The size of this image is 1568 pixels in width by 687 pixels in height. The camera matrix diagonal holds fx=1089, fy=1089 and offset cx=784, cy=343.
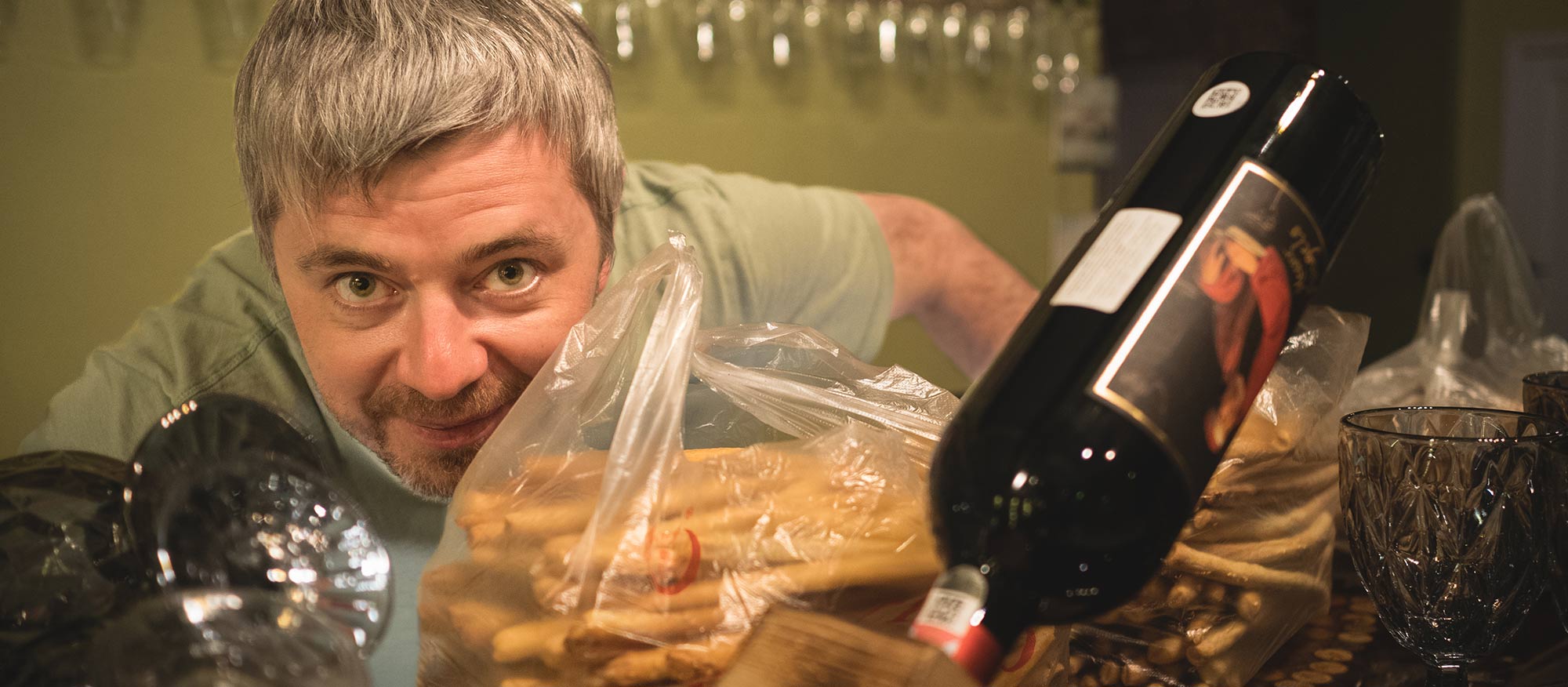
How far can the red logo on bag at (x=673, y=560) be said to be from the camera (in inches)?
18.1

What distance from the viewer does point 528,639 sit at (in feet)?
1.53

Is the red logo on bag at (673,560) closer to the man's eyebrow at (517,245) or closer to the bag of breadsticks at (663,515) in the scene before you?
the bag of breadsticks at (663,515)

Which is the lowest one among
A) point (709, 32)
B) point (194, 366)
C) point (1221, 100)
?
point (194, 366)

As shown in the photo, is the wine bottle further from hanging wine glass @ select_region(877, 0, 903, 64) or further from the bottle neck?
hanging wine glass @ select_region(877, 0, 903, 64)

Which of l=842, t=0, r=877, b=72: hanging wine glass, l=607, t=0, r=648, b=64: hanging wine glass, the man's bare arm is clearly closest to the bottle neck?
the man's bare arm

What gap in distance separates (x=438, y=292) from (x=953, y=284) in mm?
1101

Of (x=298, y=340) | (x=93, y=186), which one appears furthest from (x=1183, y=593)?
(x=93, y=186)

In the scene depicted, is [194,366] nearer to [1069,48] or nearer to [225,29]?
[225,29]

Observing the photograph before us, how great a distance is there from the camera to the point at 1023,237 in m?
2.71

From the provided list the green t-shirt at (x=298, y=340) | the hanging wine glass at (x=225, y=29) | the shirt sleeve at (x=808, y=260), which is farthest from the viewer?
the hanging wine glass at (x=225, y=29)

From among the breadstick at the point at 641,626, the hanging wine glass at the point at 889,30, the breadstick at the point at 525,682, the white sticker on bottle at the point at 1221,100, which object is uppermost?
the white sticker on bottle at the point at 1221,100

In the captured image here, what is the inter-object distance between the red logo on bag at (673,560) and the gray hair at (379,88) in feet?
1.31

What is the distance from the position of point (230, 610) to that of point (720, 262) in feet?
3.61

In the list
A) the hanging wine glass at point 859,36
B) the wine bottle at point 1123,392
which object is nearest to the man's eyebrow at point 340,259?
the wine bottle at point 1123,392
